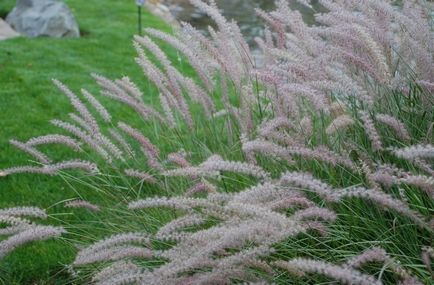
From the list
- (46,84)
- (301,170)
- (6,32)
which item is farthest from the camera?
(6,32)

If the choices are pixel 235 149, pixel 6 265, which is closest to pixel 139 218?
pixel 235 149

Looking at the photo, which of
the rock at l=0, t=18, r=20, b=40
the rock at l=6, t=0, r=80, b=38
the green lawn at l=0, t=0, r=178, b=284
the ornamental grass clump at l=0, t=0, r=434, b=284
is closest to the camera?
the ornamental grass clump at l=0, t=0, r=434, b=284

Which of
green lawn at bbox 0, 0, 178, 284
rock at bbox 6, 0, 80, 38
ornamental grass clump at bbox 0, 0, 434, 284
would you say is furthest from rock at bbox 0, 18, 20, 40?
ornamental grass clump at bbox 0, 0, 434, 284

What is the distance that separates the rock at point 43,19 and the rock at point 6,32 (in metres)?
0.18

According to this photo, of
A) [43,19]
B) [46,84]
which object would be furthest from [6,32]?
[46,84]

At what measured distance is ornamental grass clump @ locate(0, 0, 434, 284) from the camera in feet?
5.96

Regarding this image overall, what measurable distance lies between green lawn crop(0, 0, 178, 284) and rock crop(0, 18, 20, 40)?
1.23ft

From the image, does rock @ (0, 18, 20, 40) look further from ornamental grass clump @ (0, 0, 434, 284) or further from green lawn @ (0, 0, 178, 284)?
ornamental grass clump @ (0, 0, 434, 284)

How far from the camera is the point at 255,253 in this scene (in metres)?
1.87

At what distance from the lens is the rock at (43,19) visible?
31.4 ft

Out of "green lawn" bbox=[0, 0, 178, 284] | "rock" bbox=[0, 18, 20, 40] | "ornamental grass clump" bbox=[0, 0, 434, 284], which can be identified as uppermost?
"ornamental grass clump" bbox=[0, 0, 434, 284]

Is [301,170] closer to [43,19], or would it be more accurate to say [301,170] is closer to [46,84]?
[46,84]

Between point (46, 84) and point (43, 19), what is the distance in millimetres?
2988

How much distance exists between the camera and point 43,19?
978cm
